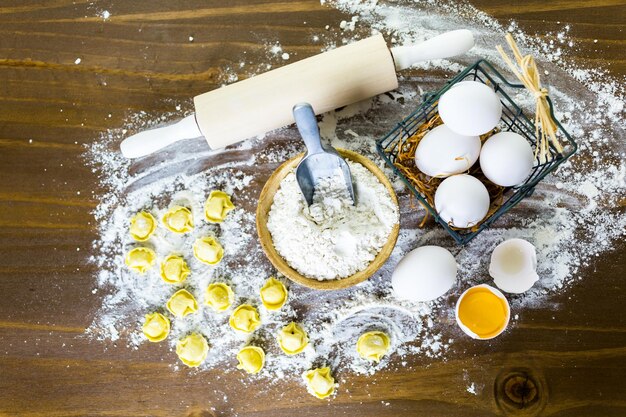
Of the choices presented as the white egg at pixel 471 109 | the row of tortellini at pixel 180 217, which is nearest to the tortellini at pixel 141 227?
the row of tortellini at pixel 180 217

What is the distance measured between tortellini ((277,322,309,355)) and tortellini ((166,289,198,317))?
5.5 inches

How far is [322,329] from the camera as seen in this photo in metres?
0.89

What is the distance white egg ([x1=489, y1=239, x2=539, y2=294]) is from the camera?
864 mm

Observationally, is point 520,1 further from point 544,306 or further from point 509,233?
point 544,306

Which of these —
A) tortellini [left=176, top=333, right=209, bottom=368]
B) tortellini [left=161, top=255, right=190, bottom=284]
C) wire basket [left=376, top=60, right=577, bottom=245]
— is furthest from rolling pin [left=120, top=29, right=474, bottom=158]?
tortellini [left=176, top=333, right=209, bottom=368]

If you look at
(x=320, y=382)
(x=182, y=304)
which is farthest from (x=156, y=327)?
(x=320, y=382)

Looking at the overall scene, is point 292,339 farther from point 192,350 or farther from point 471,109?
point 471,109

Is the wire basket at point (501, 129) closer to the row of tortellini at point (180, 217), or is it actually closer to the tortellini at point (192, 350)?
the row of tortellini at point (180, 217)

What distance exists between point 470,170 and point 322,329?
324 millimetres

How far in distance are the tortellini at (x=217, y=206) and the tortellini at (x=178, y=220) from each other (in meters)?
0.03

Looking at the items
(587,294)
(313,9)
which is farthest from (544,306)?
(313,9)

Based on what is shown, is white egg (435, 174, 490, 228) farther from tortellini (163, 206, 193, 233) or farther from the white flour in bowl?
tortellini (163, 206, 193, 233)

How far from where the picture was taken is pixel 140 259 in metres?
0.89

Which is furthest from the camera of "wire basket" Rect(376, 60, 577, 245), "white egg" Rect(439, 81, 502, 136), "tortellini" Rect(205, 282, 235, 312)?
"tortellini" Rect(205, 282, 235, 312)
